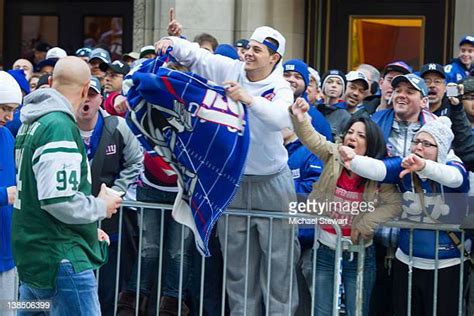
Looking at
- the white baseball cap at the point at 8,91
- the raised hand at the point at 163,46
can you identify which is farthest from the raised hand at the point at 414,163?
the white baseball cap at the point at 8,91

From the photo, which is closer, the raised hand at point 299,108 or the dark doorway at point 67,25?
the raised hand at point 299,108

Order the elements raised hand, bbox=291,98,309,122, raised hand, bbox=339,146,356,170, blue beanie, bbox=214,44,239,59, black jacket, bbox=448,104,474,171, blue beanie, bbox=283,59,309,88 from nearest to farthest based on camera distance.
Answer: raised hand, bbox=291,98,309,122
raised hand, bbox=339,146,356,170
black jacket, bbox=448,104,474,171
blue beanie, bbox=283,59,309,88
blue beanie, bbox=214,44,239,59

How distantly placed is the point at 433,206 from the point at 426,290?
58cm

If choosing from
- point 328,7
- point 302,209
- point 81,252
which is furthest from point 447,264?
point 328,7

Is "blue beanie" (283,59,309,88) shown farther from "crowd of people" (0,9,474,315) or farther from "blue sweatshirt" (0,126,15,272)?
"blue sweatshirt" (0,126,15,272)

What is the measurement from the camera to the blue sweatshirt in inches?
302

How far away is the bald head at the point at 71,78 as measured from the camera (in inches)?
259

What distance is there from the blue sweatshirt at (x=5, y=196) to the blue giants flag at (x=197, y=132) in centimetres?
88

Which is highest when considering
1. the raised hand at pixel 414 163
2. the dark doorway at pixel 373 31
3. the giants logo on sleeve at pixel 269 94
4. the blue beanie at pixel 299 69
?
the dark doorway at pixel 373 31

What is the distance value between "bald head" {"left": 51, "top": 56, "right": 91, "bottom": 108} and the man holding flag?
5.27 ft

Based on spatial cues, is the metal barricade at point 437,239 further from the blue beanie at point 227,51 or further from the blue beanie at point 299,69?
the blue beanie at point 227,51

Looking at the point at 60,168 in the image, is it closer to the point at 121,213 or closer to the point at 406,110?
the point at 121,213

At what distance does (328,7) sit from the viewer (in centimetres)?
1470

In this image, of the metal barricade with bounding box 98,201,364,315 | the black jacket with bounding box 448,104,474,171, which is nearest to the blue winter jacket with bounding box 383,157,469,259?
the metal barricade with bounding box 98,201,364,315
